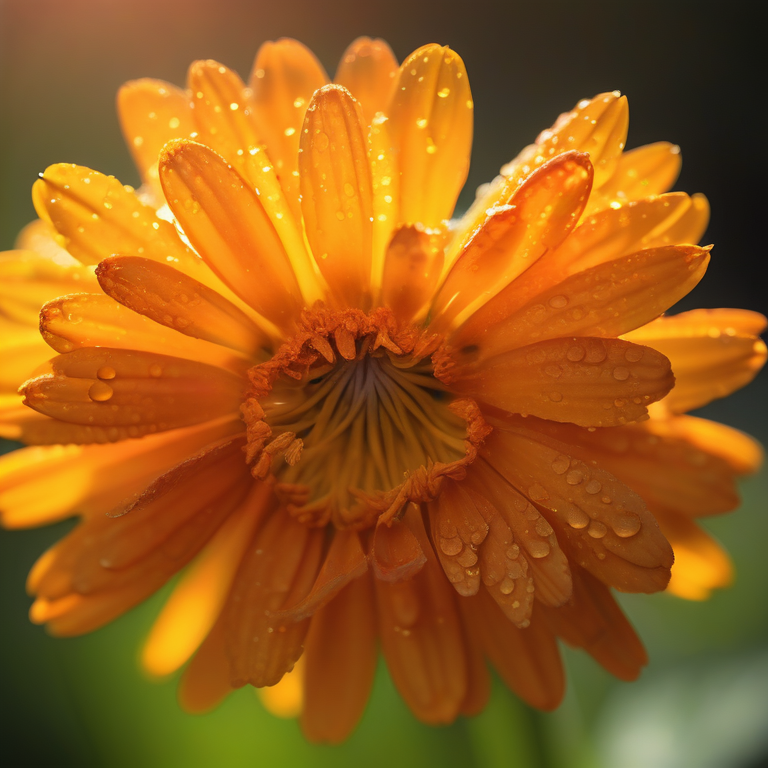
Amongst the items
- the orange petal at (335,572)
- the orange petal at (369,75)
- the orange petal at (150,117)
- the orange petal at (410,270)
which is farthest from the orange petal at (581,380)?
the orange petal at (150,117)

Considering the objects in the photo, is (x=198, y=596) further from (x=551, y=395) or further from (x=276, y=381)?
(x=551, y=395)

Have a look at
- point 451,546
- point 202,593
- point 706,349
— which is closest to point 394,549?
point 451,546

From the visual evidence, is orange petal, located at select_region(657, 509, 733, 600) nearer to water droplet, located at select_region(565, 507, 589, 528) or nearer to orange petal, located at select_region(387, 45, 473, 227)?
water droplet, located at select_region(565, 507, 589, 528)

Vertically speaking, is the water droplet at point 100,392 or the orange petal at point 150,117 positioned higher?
the orange petal at point 150,117

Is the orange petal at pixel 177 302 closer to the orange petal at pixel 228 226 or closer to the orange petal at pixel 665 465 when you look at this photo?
the orange petal at pixel 228 226

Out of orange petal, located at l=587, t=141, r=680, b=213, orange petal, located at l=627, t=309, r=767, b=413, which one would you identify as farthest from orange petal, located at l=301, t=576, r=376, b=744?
orange petal, located at l=587, t=141, r=680, b=213

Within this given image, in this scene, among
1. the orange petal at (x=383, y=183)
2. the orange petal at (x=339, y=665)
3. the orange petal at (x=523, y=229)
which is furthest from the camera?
the orange petal at (x=339, y=665)

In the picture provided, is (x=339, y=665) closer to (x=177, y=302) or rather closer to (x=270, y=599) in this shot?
(x=270, y=599)
